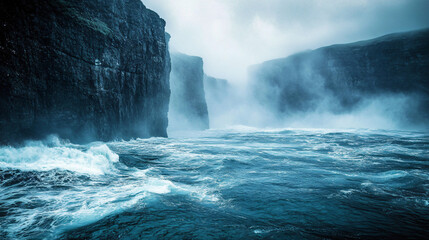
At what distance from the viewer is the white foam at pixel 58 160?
8445mm

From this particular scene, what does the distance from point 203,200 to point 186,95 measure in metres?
39.3

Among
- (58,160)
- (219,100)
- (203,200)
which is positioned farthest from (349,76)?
(58,160)

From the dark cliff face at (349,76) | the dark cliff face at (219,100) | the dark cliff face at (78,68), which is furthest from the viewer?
the dark cliff face at (219,100)

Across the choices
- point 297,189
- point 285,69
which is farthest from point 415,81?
point 297,189

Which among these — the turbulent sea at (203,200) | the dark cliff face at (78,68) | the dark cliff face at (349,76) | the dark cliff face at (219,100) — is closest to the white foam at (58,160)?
the turbulent sea at (203,200)

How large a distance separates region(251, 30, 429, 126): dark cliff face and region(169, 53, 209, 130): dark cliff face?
33.0m

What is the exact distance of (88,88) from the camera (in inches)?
610

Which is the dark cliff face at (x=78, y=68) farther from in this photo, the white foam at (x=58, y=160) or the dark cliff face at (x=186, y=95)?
the dark cliff face at (x=186, y=95)

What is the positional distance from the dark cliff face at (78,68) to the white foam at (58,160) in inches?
81.9

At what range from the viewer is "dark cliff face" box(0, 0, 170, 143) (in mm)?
11102

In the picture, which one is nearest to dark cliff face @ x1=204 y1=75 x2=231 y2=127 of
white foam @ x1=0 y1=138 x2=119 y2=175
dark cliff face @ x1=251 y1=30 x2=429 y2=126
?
dark cliff face @ x1=251 y1=30 x2=429 y2=126

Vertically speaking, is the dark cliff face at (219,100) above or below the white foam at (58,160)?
above

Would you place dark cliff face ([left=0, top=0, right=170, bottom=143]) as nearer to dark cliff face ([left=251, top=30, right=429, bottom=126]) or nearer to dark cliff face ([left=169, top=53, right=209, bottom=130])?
dark cliff face ([left=169, top=53, right=209, bottom=130])

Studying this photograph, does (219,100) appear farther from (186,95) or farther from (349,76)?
(349,76)
